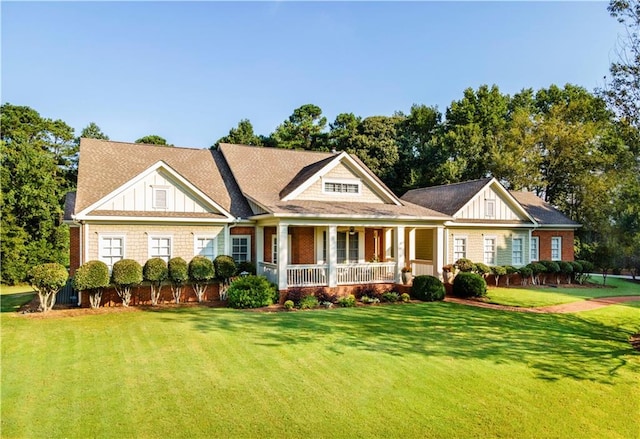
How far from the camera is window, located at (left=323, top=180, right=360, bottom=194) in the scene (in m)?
19.5

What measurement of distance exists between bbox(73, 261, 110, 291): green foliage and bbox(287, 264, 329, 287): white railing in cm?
674

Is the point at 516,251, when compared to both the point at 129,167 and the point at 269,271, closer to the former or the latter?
the point at 269,271

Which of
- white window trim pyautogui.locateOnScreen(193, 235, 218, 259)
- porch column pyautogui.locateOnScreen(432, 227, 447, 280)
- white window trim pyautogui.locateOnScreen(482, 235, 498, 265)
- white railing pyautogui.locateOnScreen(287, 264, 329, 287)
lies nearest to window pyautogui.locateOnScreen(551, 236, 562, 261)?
white window trim pyautogui.locateOnScreen(482, 235, 498, 265)

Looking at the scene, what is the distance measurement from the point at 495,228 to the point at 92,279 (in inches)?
799

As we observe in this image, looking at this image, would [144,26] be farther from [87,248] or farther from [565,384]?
[565,384]

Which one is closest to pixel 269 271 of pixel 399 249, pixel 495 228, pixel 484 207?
pixel 399 249

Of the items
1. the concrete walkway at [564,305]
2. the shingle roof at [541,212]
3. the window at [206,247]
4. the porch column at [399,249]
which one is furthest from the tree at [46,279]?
the shingle roof at [541,212]

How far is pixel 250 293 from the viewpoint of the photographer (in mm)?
15617

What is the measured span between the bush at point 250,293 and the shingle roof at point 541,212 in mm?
18208

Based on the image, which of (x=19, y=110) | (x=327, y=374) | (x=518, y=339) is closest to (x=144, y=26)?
(x=327, y=374)

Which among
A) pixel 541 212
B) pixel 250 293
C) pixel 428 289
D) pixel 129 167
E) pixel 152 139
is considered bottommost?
pixel 428 289

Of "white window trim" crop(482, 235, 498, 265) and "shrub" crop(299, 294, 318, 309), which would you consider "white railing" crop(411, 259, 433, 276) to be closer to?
"white window trim" crop(482, 235, 498, 265)

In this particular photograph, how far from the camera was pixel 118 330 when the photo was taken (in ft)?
38.1

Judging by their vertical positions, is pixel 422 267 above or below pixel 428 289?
above
